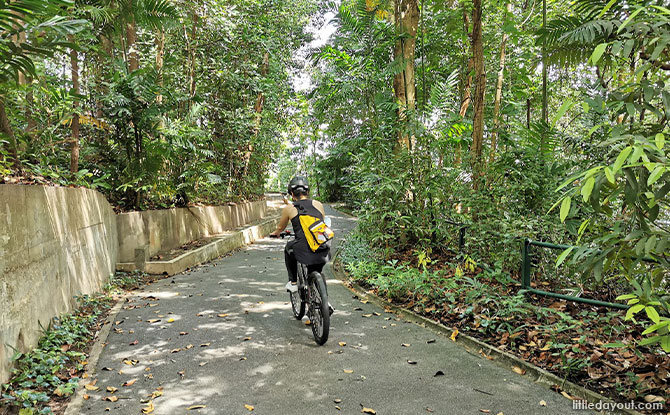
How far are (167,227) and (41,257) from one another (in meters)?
6.50

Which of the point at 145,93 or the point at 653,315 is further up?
the point at 145,93

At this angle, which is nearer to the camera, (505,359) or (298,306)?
(505,359)

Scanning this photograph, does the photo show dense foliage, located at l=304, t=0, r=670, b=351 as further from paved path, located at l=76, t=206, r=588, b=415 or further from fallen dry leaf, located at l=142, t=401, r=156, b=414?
fallen dry leaf, located at l=142, t=401, r=156, b=414

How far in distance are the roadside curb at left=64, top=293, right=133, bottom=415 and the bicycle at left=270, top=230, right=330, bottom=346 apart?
2.43m

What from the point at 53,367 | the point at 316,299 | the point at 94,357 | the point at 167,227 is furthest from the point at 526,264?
the point at 167,227

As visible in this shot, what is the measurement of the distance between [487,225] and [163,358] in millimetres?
4820

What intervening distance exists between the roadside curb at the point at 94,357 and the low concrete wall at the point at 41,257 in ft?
1.79

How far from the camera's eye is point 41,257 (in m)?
4.85

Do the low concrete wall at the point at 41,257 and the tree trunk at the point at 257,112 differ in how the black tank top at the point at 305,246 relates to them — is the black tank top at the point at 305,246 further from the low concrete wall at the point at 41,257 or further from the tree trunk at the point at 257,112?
the tree trunk at the point at 257,112

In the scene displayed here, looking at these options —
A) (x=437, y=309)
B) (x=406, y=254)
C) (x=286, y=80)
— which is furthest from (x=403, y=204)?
(x=286, y=80)

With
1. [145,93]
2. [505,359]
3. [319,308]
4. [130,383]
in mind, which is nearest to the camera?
[130,383]

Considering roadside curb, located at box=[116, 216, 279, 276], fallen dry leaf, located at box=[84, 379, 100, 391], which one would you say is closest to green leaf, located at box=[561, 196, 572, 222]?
fallen dry leaf, located at box=[84, 379, 100, 391]

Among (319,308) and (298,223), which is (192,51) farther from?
(319,308)

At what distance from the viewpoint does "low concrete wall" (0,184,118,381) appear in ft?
12.7
